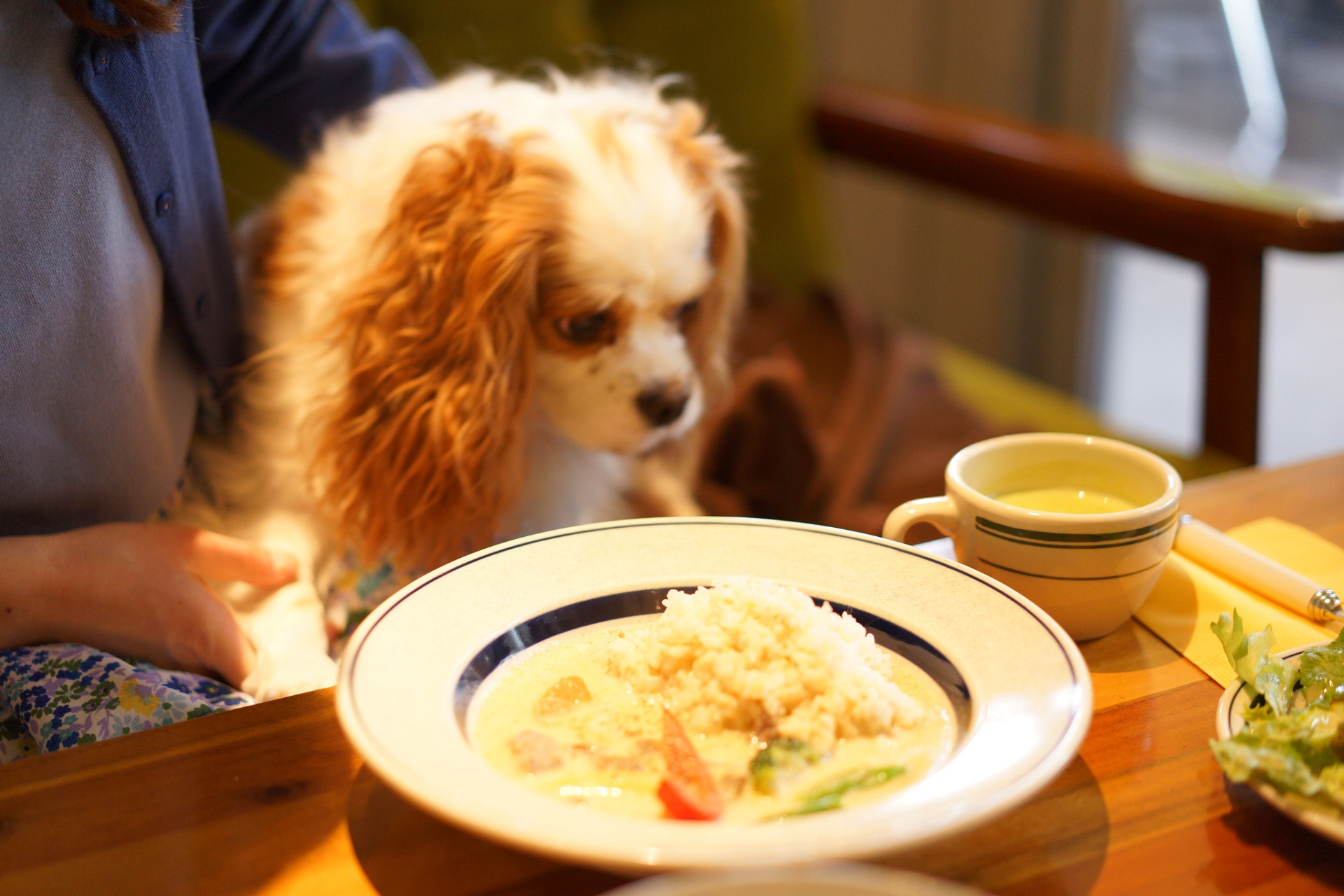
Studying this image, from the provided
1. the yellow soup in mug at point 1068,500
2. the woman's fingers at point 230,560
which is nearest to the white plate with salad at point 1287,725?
the yellow soup in mug at point 1068,500

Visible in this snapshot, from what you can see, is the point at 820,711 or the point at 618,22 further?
the point at 618,22

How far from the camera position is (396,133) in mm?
1069

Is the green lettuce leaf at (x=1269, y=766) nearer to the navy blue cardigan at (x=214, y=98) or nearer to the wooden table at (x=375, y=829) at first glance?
the wooden table at (x=375, y=829)

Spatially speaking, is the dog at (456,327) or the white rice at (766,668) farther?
the dog at (456,327)

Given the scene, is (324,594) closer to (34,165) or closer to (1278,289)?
(34,165)

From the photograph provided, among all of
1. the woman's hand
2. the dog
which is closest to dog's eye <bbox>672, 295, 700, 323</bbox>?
the dog

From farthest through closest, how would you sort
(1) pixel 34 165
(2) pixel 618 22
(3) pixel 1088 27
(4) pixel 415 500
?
(3) pixel 1088 27
(2) pixel 618 22
(4) pixel 415 500
(1) pixel 34 165

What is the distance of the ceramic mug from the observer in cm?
67

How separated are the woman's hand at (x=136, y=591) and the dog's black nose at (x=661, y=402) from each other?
366mm

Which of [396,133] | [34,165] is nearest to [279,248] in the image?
[396,133]

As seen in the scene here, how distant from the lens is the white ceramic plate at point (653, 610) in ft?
1.51

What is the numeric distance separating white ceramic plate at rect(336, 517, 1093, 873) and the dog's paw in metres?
0.24

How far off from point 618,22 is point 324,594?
4.06 feet

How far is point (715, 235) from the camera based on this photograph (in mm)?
1172
